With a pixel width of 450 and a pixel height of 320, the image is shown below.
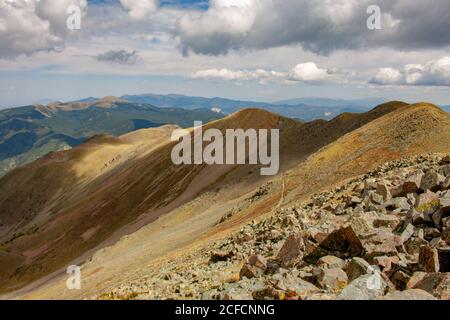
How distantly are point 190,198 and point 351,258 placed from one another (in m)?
61.1

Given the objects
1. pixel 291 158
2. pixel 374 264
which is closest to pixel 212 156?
pixel 291 158

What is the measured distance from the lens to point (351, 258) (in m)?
13.8

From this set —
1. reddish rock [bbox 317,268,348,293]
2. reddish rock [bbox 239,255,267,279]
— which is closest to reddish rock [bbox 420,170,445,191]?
reddish rock [bbox 317,268,348,293]

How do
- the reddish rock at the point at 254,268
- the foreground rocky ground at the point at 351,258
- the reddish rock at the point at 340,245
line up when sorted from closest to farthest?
the foreground rocky ground at the point at 351,258 → the reddish rock at the point at 340,245 → the reddish rock at the point at 254,268

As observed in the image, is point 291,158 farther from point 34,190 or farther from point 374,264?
point 34,190

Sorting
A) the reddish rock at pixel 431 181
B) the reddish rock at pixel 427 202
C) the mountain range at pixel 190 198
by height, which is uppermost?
the reddish rock at pixel 431 181

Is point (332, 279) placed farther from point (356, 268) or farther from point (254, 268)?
point (254, 268)

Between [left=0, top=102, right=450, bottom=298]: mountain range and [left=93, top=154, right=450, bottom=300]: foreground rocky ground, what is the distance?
35.9ft

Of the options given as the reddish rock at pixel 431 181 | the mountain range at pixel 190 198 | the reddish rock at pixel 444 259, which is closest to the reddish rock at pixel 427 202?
the reddish rock at pixel 431 181

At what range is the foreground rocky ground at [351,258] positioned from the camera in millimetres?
11336

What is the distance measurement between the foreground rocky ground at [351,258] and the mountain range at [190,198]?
10.9m

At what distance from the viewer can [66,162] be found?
7372 inches

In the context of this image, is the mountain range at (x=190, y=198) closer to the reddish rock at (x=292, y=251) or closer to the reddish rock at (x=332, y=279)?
A: the reddish rock at (x=292, y=251)

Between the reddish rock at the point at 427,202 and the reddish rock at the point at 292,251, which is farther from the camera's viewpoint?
the reddish rock at the point at 427,202
